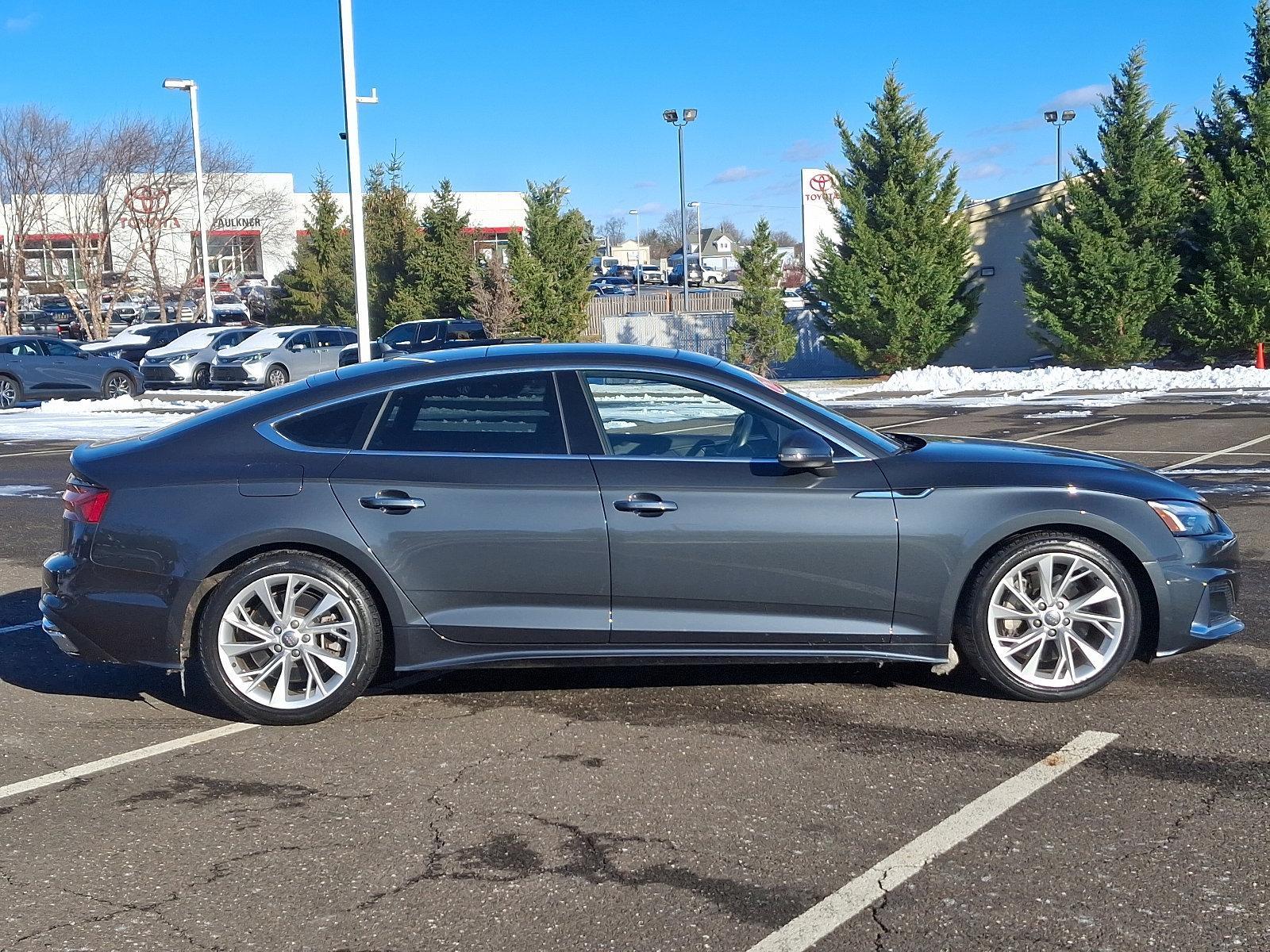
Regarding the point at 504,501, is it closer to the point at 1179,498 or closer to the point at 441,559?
the point at 441,559

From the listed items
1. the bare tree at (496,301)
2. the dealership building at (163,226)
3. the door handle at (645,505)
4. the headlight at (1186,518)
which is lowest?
the headlight at (1186,518)

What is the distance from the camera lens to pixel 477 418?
547 cm

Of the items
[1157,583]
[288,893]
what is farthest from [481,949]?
[1157,583]

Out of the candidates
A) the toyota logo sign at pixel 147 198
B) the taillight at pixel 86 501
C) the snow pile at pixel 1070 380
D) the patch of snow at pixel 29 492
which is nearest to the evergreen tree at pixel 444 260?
the snow pile at pixel 1070 380

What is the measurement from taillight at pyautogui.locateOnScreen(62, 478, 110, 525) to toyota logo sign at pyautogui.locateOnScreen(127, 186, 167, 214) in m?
43.3

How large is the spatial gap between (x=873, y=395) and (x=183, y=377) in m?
16.3

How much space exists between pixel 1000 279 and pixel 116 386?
67.2 feet

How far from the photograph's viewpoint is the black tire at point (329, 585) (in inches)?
208

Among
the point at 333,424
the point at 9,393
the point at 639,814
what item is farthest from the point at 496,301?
the point at 639,814

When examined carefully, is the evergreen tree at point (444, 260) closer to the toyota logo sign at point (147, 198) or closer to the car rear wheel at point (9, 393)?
the car rear wheel at point (9, 393)

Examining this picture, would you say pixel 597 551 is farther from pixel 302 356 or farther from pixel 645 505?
pixel 302 356

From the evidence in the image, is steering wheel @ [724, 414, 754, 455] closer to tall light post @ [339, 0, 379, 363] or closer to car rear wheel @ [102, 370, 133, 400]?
tall light post @ [339, 0, 379, 363]

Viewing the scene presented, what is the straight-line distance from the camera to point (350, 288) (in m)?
42.5

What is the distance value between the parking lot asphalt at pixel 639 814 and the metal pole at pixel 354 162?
1454 centimetres
